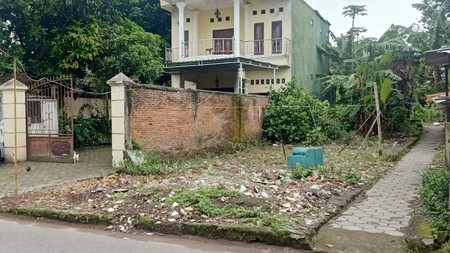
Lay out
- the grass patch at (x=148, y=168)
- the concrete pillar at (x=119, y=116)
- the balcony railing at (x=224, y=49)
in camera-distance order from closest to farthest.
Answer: the grass patch at (x=148, y=168) → the concrete pillar at (x=119, y=116) → the balcony railing at (x=224, y=49)

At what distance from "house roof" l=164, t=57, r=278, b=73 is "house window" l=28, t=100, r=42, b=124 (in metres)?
7.99

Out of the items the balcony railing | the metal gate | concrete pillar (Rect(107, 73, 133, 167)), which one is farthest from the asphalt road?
the balcony railing

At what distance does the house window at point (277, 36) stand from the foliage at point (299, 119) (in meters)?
2.92

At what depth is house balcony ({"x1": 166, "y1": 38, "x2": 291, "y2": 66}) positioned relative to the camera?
20094mm

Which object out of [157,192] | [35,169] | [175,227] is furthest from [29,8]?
[175,227]

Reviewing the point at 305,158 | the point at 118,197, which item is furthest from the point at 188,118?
the point at 118,197

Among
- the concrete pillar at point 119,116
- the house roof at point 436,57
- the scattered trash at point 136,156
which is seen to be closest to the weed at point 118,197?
the scattered trash at point 136,156

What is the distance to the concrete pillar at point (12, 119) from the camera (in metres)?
12.1

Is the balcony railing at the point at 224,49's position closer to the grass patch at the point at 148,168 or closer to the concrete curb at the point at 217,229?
the grass patch at the point at 148,168

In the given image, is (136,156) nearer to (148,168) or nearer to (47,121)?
(148,168)

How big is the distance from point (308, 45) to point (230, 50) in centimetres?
453

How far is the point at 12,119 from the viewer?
12.2 m

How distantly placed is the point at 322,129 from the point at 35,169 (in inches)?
447

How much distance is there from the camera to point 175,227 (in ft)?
18.2
